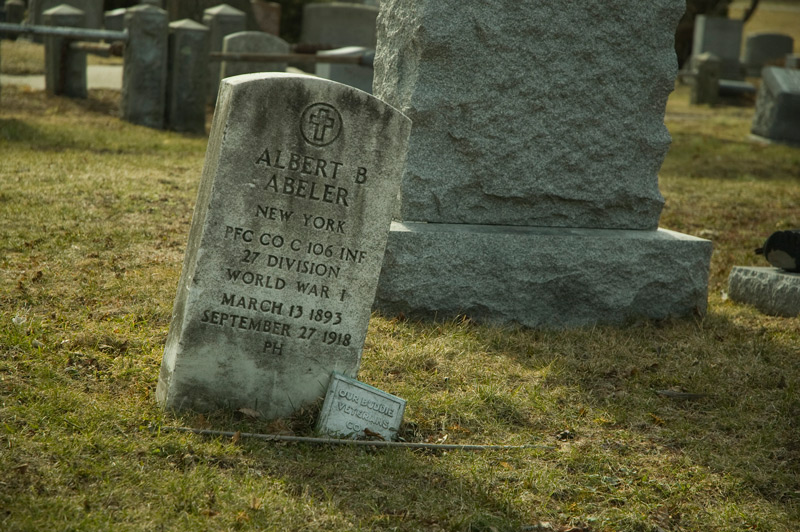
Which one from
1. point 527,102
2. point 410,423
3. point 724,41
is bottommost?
point 410,423

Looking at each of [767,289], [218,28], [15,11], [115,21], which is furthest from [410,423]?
[15,11]

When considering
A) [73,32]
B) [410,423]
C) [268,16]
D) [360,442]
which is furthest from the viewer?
[268,16]

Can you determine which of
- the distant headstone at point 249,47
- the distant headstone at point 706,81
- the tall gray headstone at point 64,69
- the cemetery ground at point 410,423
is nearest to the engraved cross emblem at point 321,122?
the cemetery ground at point 410,423

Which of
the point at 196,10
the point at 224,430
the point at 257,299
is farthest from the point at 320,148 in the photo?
the point at 196,10

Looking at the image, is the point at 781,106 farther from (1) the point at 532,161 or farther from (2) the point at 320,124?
(2) the point at 320,124

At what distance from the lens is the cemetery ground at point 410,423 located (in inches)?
115

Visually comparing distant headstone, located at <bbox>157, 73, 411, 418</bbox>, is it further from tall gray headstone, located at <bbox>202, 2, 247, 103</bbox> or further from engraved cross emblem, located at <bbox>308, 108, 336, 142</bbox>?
tall gray headstone, located at <bbox>202, 2, 247, 103</bbox>

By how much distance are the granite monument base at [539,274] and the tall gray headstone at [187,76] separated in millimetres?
6190

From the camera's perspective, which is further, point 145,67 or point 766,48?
point 766,48

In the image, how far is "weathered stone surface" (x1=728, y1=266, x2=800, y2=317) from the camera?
5418 mm

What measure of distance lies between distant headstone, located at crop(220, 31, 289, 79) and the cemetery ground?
21.6ft

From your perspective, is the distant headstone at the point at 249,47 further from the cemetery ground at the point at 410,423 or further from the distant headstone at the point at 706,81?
the distant headstone at the point at 706,81

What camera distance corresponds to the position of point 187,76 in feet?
33.0

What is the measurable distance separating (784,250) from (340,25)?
1529 cm
